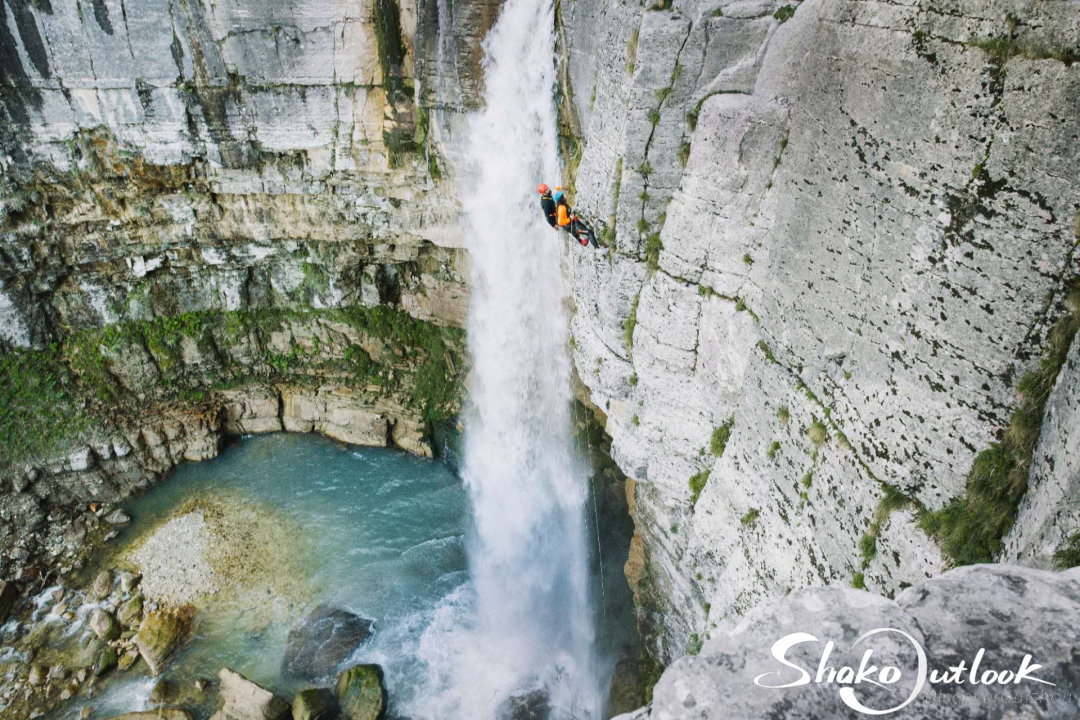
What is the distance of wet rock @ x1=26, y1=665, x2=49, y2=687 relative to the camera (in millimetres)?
11625

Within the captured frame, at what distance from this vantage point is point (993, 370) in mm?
4785

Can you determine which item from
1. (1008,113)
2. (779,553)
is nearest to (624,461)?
(779,553)

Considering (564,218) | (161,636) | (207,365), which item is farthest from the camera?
(207,365)

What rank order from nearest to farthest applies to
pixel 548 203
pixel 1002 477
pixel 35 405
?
pixel 1002 477
pixel 548 203
pixel 35 405

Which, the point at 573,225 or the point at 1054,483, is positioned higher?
the point at 573,225

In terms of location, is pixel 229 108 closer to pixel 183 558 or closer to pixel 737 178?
pixel 183 558

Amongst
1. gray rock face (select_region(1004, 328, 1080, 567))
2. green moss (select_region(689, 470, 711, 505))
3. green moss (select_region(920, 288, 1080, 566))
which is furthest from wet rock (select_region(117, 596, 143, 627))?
gray rock face (select_region(1004, 328, 1080, 567))

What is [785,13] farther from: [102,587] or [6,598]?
[6,598]

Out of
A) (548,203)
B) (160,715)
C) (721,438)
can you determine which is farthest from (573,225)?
(160,715)

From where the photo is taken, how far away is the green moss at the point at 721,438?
27.3 ft

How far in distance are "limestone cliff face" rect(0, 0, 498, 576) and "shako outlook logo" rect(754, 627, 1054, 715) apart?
37.8 feet

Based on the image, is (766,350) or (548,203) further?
(548,203)

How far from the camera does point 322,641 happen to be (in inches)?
484

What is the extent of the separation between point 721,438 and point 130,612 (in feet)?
40.4
